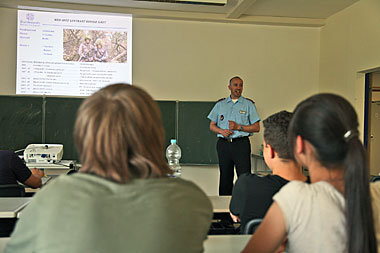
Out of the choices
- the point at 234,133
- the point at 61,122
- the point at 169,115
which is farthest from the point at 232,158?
the point at 61,122

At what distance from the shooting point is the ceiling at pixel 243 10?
202 inches

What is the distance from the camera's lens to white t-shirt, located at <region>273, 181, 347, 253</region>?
0.97m

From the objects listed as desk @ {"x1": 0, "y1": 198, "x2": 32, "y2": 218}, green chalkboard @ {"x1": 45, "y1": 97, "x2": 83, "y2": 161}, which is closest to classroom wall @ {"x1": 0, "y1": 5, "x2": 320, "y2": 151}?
green chalkboard @ {"x1": 45, "y1": 97, "x2": 83, "y2": 161}

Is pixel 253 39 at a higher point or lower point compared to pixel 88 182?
higher

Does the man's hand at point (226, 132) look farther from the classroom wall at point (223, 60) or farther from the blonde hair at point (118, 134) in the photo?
the blonde hair at point (118, 134)

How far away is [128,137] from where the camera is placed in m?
0.86

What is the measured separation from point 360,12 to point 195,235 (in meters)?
5.14

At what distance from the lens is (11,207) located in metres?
1.85

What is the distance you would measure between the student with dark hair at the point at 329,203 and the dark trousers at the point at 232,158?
11.0 feet

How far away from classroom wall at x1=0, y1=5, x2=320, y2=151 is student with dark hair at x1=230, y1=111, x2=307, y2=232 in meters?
4.02

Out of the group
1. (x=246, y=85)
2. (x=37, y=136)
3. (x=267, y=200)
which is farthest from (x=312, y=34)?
(x=267, y=200)

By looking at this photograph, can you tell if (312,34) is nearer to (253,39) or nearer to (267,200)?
(253,39)

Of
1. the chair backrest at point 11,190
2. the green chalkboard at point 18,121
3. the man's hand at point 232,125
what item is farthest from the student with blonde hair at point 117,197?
the green chalkboard at point 18,121

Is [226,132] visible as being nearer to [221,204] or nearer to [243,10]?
[243,10]
